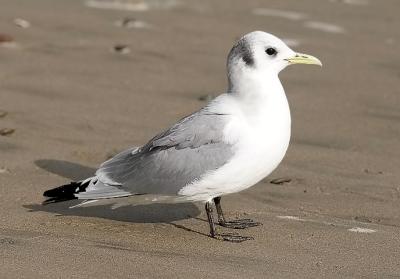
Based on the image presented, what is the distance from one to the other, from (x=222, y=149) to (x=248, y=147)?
0.15 m

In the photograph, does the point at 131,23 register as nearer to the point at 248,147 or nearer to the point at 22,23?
the point at 22,23

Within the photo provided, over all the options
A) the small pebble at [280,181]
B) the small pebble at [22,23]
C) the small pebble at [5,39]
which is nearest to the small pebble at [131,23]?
the small pebble at [22,23]

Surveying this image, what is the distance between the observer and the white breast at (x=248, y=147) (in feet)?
16.4

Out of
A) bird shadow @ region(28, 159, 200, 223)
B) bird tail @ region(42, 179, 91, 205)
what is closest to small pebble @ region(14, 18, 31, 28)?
bird shadow @ region(28, 159, 200, 223)

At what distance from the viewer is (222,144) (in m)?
5.02

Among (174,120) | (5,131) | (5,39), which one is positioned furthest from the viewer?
(5,39)

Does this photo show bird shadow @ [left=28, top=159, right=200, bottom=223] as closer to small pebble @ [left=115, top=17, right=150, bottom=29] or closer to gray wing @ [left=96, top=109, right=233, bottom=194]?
gray wing @ [left=96, top=109, right=233, bottom=194]

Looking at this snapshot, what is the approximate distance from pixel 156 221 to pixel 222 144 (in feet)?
2.38

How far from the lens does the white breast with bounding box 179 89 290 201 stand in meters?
4.99

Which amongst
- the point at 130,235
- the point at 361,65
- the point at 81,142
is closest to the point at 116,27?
the point at 361,65

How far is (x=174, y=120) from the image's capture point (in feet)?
25.0

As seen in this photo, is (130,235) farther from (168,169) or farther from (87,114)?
(87,114)

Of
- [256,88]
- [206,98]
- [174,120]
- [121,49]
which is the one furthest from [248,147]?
[121,49]

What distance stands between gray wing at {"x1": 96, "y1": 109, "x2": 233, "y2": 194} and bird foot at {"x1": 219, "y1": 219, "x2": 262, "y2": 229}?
1.47ft
